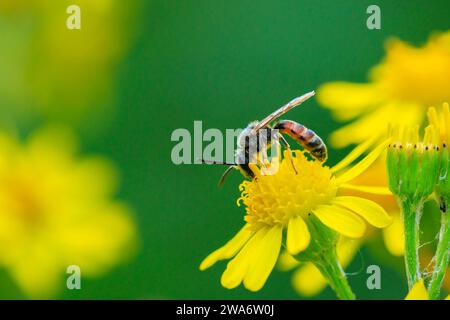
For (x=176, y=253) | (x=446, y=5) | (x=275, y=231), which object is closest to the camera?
(x=275, y=231)

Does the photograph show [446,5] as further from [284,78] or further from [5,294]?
[5,294]

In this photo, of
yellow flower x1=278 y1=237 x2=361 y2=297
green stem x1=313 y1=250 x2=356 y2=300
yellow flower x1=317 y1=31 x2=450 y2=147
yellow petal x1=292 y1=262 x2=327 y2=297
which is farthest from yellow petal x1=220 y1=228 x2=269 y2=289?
yellow flower x1=317 y1=31 x2=450 y2=147

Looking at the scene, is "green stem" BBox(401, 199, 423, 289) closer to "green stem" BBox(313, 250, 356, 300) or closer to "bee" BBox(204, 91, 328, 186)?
"green stem" BBox(313, 250, 356, 300)

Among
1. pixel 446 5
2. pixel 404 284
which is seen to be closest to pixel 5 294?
pixel 404 284

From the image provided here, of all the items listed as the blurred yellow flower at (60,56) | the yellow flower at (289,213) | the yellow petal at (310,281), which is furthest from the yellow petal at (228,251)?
the blurred yellow flower at (60,56)

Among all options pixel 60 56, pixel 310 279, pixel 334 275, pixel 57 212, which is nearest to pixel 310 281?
pixel 310 279

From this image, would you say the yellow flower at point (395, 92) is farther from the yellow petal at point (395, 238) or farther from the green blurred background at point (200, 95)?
the yellow petal at point (395, 238)

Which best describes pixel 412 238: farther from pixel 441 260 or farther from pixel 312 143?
pixel 312 143

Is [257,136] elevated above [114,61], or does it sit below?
below
